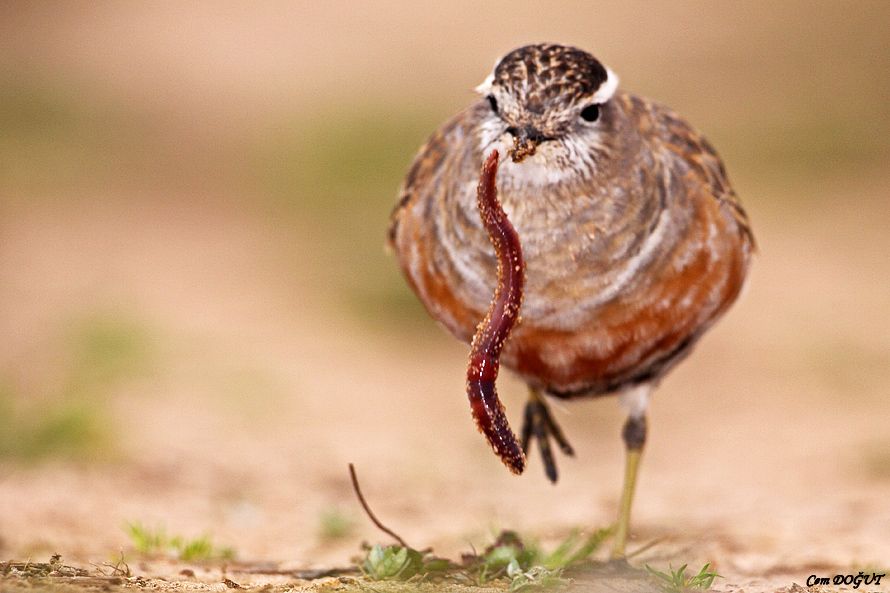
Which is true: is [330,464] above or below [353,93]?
below

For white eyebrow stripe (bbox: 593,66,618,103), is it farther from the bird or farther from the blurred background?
the blurred background

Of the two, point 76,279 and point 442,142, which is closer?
point 442,142

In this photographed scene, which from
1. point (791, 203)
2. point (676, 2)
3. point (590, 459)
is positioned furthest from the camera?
point (676, 2)

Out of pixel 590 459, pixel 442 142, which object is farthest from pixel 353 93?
pixel 442 142

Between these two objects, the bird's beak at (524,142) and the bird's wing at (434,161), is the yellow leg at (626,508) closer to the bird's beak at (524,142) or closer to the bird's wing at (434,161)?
the bird's wing at (434,161)

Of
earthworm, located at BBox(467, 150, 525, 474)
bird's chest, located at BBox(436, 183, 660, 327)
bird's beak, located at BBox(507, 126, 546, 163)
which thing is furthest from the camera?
bird's chest, located at BBox(436, 183, 660, 327)

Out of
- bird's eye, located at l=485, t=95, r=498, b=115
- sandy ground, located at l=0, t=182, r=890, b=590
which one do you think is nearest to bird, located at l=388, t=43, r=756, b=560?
bird's eye, located at l=485, t=95, r=498, b=115

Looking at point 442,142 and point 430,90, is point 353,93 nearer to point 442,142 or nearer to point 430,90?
point 430,90
